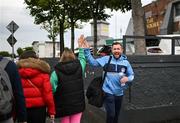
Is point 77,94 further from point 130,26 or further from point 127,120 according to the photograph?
point 130,26

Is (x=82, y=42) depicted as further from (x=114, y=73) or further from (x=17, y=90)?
(x=17, y=90)

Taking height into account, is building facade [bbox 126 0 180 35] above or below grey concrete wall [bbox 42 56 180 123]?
above

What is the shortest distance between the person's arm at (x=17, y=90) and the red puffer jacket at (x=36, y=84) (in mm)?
1336

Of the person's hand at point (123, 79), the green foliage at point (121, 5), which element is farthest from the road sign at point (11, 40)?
the person's hand at point (123, 79)

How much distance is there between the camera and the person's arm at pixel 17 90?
4.86 meters

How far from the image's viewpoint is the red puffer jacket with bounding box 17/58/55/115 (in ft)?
20.7

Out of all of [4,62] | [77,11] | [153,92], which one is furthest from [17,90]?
[77,11]

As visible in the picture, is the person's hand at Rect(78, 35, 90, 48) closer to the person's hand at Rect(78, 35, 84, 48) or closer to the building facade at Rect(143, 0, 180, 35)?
the person's hand at Rect(78, 35, 84, 48)

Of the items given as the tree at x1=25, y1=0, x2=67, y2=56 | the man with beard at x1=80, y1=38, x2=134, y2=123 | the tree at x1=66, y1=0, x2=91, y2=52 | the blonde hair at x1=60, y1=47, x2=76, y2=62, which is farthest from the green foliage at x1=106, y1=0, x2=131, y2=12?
the blonde hair at x1=60, y1=47, x2=76, y2=62

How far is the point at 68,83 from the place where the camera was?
270 inches

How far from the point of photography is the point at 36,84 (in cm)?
633

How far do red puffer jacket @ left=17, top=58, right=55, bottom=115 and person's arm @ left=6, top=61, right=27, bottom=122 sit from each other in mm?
1336

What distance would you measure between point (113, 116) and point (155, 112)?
8.12 ft

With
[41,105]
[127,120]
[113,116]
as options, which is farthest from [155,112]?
[41,105]
